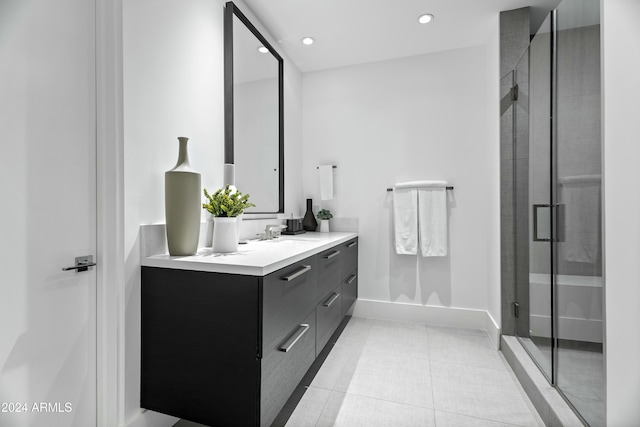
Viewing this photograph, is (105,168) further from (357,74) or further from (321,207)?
(357,74)

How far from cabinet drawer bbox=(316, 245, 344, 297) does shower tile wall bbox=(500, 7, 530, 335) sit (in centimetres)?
119

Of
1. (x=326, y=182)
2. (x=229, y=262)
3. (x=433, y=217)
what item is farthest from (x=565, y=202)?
(x=326, y=182)

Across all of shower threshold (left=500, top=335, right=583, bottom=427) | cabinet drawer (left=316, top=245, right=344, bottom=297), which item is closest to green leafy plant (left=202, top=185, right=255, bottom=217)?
cabinet drawer (left=316, top=245, right=344, bottom=297)

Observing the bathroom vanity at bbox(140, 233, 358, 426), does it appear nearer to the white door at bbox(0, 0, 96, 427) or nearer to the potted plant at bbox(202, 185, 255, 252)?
the potted plant at bbox(202, 185, 255, 252)

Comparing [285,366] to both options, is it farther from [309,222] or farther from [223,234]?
[309,222]

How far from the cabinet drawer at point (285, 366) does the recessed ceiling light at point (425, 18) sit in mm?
2240

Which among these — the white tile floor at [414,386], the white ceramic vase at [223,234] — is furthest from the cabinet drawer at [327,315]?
the white ceramic vase at [223,234]

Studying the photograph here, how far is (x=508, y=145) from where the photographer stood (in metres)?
2.15

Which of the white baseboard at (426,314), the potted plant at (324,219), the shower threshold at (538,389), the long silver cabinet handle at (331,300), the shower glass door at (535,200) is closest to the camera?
the shower threshold at (538,389)

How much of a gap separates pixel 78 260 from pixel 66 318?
21 cm

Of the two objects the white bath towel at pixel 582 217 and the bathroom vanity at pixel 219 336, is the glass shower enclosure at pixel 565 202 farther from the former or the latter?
the bathroom vanity at pixel 219 336

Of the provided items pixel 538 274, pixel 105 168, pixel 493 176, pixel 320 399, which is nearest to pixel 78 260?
pixel 105 168

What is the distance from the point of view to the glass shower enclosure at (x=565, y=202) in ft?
3.96

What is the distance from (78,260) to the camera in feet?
3.70
